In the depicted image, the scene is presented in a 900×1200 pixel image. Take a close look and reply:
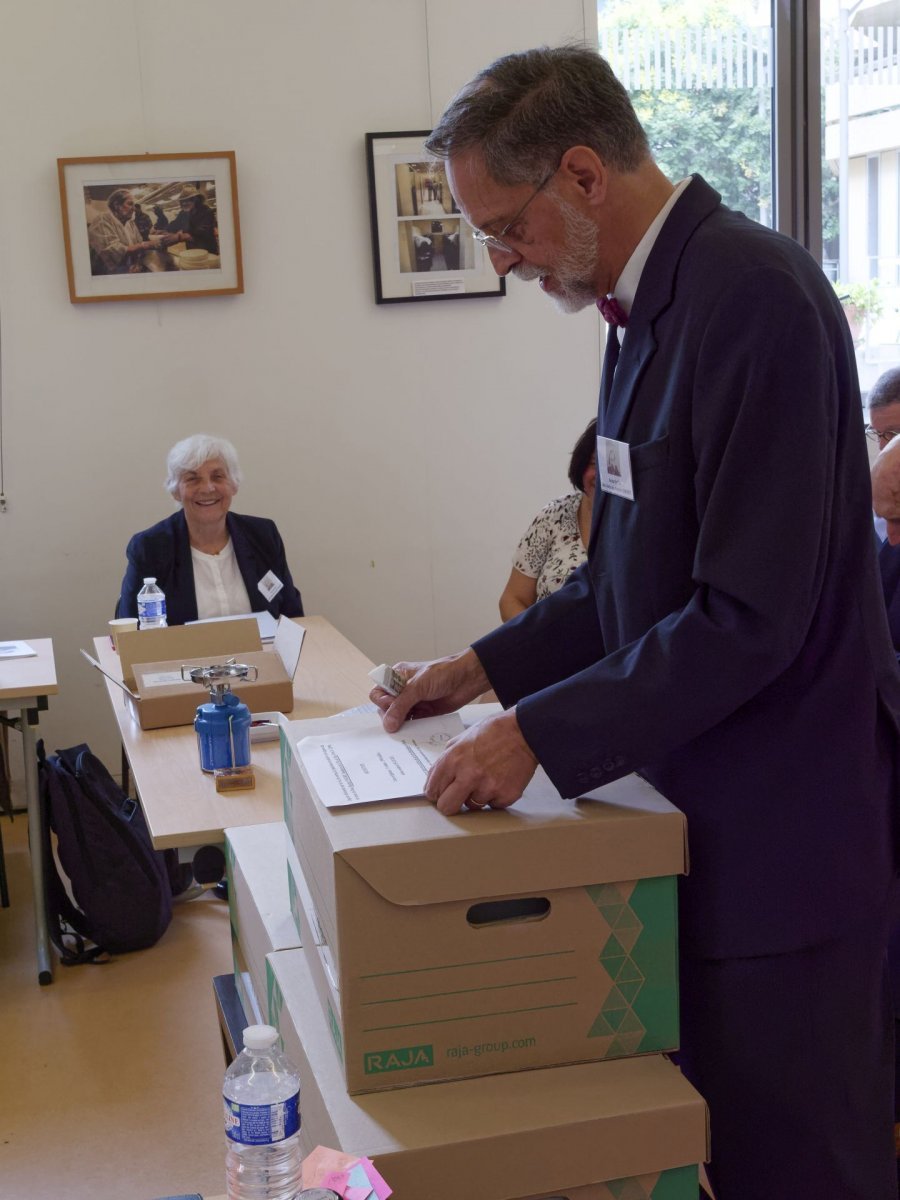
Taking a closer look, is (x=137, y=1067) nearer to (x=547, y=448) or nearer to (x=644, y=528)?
(x=644, y=528)

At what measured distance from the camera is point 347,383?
479cm

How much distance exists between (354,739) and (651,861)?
1.35ft

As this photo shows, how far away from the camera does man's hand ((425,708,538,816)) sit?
3.93 ft

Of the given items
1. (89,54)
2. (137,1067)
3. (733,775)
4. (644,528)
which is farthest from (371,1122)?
(89,54)

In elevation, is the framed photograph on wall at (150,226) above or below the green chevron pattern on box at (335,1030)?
above

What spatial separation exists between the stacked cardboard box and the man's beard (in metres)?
0.56

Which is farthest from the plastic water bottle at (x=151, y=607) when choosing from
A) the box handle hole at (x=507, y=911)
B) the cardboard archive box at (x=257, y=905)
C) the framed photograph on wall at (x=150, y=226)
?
the box handle hole at (x=507, y=911)

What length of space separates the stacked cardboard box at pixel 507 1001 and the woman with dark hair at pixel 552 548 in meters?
2.69

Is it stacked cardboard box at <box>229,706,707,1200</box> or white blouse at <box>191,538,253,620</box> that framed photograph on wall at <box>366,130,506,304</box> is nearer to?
white blouse at <box>191,538,253,620</box>

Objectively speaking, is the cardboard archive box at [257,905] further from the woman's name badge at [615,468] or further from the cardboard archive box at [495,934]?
the woman's name badge at [615,468]

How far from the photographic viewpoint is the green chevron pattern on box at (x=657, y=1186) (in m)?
1.18

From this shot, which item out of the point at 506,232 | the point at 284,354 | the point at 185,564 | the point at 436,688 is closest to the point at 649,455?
the point at 506,232

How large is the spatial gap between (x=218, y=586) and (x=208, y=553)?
0.12m

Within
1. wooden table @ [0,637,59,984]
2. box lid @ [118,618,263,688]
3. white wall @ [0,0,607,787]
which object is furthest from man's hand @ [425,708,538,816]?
white wall @ [0,0,607,787]
